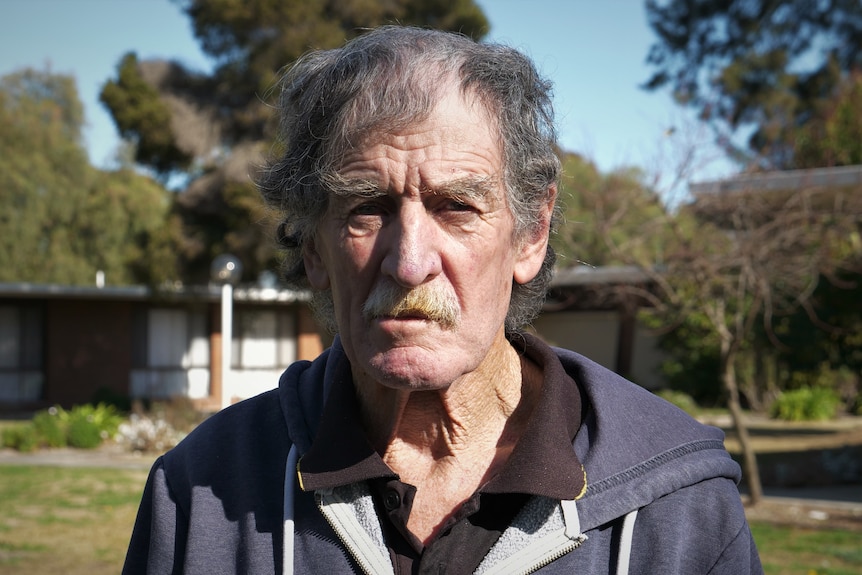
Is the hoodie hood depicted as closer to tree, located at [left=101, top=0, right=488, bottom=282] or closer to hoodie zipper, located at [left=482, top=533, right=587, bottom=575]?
hoodie zipper, located at [left=482, top=533, right=587, bottom=575]

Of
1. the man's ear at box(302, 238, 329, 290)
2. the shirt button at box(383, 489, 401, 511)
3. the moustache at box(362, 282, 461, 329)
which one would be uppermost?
the man's ear at box(302, 238, 329, 290)

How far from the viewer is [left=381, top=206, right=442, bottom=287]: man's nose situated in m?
1.58

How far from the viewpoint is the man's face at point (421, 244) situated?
5.30ft

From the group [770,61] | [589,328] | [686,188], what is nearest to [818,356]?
[686,188]

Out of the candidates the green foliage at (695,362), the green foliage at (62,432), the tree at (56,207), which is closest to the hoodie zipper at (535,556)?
the green foliage at (62,432)

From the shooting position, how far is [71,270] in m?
30.8

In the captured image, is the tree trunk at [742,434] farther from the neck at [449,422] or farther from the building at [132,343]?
the building at [132,343]

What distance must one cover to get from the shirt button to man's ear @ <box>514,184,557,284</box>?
51cm

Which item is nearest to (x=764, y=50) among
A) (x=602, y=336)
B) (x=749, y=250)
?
(x=602, y=336)

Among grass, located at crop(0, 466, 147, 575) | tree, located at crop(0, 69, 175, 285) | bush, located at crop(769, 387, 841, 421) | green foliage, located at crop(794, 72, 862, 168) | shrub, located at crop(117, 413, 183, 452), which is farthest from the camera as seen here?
tree, located at crop(0, 69, 175, 285)

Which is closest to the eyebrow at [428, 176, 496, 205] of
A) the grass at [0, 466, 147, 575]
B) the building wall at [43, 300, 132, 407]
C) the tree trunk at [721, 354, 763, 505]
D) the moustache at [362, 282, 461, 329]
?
the moustache at [362, 282, 461, 329]

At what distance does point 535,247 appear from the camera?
1864mm

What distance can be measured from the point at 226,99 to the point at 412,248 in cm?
1778

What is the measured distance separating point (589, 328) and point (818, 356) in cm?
1083
